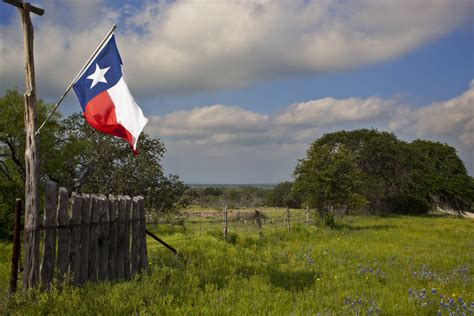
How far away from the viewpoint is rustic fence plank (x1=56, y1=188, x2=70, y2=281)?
258 inches

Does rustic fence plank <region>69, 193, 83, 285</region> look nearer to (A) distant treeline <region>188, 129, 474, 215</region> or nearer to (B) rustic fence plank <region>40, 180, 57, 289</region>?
(B) rustic fence plank <region>40, 180, 57, 289</region>

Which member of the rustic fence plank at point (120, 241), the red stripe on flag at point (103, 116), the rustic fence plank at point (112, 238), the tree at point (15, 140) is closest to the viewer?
the red stripe on flag at point (103, 116)

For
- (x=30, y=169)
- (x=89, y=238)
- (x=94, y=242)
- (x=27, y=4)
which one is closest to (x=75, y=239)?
(x=89, y=238)

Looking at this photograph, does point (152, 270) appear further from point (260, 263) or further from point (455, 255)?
point (455, 255)

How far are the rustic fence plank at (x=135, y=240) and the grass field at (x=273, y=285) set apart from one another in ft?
1.27

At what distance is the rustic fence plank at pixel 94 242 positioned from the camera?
721 centimetres

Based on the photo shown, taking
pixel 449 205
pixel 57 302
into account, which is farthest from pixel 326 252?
pixel 449 205

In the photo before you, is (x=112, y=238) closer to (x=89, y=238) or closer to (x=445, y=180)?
(x=89, y=238)

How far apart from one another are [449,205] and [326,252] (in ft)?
128

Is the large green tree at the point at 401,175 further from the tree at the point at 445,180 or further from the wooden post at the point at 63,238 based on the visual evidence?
the wooden post at the point at 63,238

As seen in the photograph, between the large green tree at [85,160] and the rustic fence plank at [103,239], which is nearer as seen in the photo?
the rustic fence plank at [103,239]

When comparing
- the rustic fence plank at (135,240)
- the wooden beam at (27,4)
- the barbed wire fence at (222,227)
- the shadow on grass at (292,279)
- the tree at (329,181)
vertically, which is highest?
the wooden beam at (27,4)

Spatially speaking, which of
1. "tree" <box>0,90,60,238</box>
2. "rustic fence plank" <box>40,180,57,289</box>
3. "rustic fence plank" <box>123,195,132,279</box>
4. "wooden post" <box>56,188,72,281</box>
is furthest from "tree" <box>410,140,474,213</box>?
"rustic fence plank" <box>40,180,57,289</box>

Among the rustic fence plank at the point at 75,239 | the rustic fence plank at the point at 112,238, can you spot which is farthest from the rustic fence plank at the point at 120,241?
the rustic fence plank at the point at 75,239
